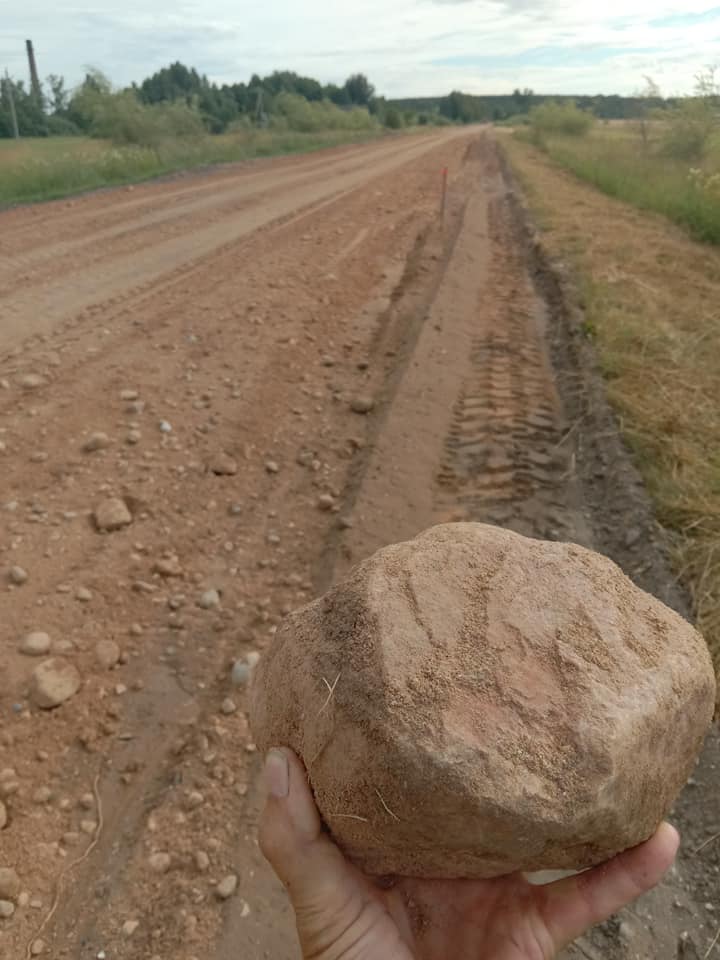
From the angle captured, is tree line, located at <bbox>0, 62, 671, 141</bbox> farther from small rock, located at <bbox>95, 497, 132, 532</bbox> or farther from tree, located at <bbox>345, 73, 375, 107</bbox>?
small rock, located at <bbox>95, 497, 132, 532</bbox>

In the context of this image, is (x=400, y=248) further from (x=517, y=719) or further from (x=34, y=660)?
(x=517, y=719)

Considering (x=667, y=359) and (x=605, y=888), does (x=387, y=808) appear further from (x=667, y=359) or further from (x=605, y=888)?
(x=667, y=359)

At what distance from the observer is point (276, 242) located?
10367 mm

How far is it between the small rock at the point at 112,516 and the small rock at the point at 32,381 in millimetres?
1798

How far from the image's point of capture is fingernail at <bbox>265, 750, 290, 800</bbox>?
69.9 inches

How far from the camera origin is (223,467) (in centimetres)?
452

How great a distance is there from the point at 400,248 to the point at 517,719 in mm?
9746

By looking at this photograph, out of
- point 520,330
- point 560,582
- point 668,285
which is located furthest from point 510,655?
point 668,285

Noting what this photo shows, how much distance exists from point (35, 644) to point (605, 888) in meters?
2.32

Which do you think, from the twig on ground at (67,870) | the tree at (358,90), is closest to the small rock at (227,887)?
the twig on ground at (67,870)

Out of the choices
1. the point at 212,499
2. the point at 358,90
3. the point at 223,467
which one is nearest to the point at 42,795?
the point at 212,499

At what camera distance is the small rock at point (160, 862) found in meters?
2.42

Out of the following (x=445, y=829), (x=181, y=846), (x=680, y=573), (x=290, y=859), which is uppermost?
(x=445, y=829)

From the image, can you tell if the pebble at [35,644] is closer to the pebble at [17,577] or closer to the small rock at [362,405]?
the pebble at [17,577]
